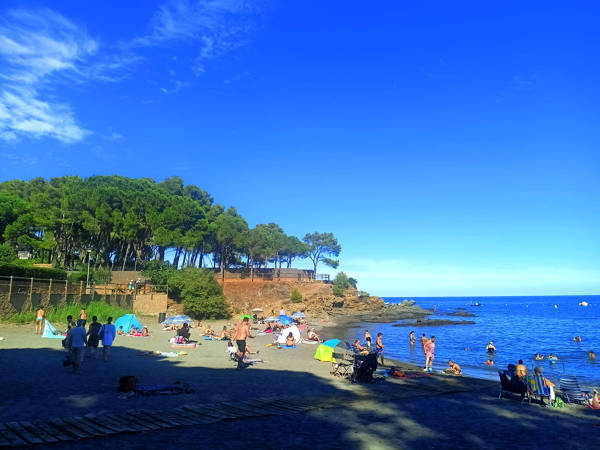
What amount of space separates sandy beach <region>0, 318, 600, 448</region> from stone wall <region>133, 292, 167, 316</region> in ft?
74.3

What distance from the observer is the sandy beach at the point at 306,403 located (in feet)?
23.6

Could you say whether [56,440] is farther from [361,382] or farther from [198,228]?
[198,228]

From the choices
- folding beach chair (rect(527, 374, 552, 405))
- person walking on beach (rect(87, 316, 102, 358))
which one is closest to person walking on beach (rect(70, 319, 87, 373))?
person walking on beach (rect(87, 316, 102, 358))

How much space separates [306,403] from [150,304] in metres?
32.7

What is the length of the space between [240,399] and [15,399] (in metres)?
4.69

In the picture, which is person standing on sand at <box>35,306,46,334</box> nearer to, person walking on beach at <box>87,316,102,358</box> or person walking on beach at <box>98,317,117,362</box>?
person walking on beach at <box>87,316,102,358</box>

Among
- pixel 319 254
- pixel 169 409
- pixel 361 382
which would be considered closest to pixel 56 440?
pixel 169 409

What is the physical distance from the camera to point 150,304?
3906 cm

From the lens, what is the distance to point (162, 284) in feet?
146

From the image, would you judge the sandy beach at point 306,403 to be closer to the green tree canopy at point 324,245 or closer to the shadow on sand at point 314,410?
the shadow on sand at point 314,410

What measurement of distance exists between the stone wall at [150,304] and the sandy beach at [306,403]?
2265cm

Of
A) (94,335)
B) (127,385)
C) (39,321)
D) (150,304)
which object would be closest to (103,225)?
(150,304)

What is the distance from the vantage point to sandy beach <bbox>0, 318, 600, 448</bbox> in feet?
23.6

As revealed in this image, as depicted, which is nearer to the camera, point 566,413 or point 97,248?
point 566,413
